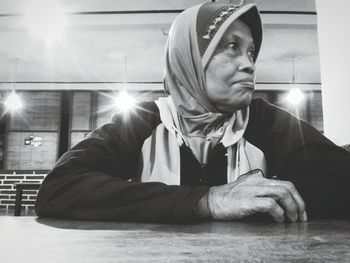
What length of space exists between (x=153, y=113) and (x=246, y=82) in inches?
15.6

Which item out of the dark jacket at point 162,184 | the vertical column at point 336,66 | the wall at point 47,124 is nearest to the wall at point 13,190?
the wall at point 47,124

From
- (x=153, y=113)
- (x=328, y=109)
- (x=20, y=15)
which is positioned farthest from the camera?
(x=20, y=15)

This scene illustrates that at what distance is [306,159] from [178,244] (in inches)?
30.2

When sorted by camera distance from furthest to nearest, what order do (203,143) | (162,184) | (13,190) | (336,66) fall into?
(13,190)
(336,66)
(203,143)
(162,184)

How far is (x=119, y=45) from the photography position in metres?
5.98

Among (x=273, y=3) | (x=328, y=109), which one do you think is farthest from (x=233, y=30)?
(x=273, y=3)

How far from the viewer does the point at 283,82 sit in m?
7.81

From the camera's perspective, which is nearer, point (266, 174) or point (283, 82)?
point (266, 174)

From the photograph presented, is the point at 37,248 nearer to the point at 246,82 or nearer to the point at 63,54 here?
the point at 246,82

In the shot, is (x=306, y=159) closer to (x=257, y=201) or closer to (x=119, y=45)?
(x=257, y=201)

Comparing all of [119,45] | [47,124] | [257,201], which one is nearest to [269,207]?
[257,201]

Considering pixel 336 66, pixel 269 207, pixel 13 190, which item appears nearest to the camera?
pixel 269 207

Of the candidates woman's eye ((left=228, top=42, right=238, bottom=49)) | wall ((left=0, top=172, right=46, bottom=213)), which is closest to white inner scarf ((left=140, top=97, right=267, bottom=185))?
woman's eye ((left=228, top=42, right=238, bottom=49))

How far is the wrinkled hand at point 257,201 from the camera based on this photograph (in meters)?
0.74
